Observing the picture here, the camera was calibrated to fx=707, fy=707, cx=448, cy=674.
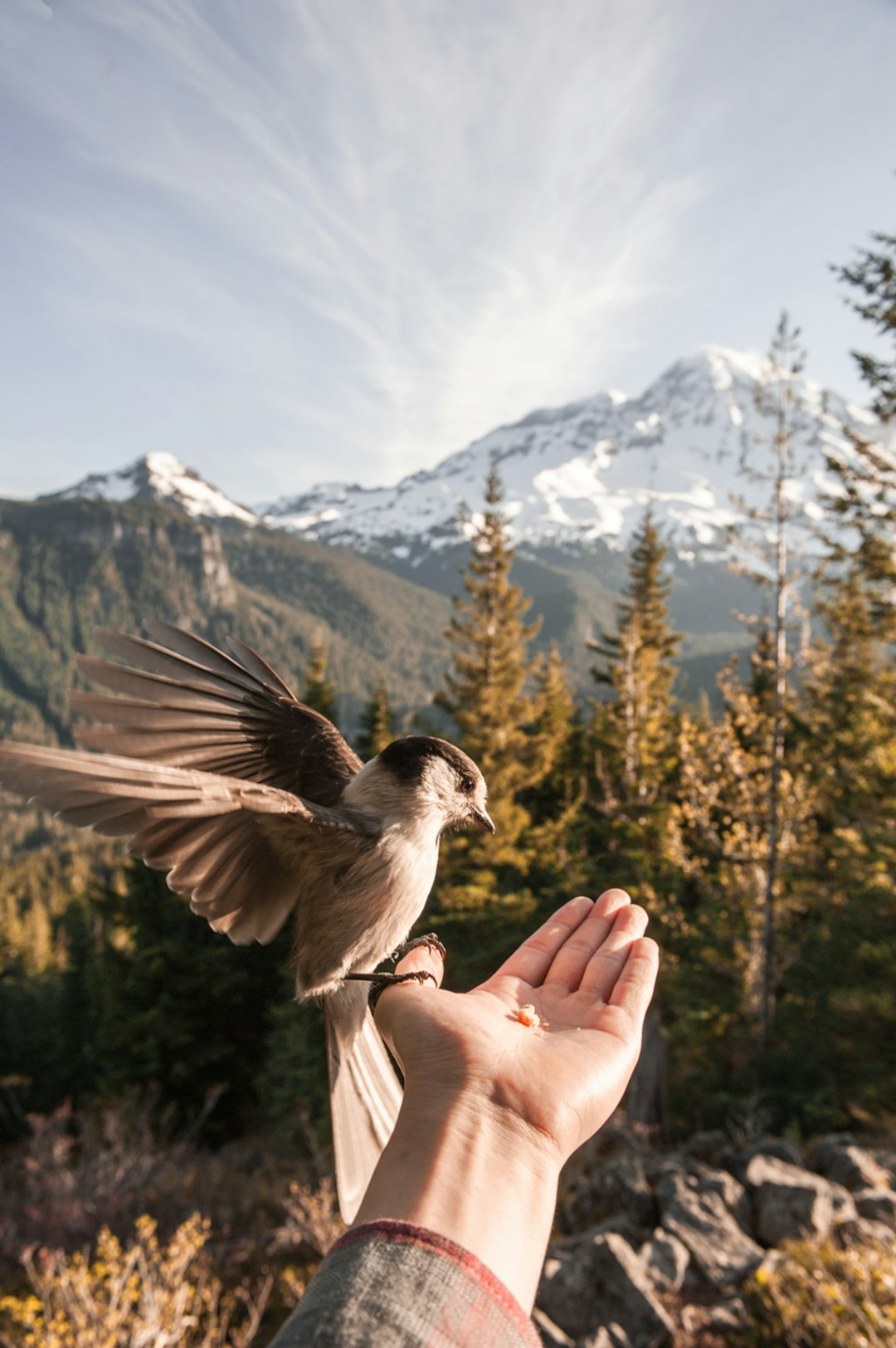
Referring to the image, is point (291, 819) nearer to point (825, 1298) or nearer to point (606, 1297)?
point (825, 1298)

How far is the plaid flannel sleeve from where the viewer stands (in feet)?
4.23

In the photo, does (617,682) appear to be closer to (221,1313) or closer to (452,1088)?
(221,1313)

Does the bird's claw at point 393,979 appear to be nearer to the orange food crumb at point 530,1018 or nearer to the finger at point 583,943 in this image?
the orange food crumb at point 530,1018

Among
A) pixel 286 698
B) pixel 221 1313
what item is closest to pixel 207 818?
pixel 286 698

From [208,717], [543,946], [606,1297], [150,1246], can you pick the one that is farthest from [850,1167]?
[208,717]

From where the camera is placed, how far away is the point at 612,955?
265 cm

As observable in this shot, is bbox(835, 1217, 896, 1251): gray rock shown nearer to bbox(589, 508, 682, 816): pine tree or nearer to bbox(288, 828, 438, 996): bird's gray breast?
bbox(288, 828, 438, 996): bird's gray breast

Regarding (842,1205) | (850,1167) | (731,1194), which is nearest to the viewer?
(842,1205)

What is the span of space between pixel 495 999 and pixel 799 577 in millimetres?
12911

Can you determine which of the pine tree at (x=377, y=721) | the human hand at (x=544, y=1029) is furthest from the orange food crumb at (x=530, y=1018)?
the pine tree at (x=377, y=721)

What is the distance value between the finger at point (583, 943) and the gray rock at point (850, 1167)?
6.96 meters

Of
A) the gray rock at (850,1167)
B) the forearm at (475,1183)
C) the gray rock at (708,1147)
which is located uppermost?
the forearm at (475,1183)

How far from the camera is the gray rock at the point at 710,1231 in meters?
5.95

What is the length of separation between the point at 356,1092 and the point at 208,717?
154cm
